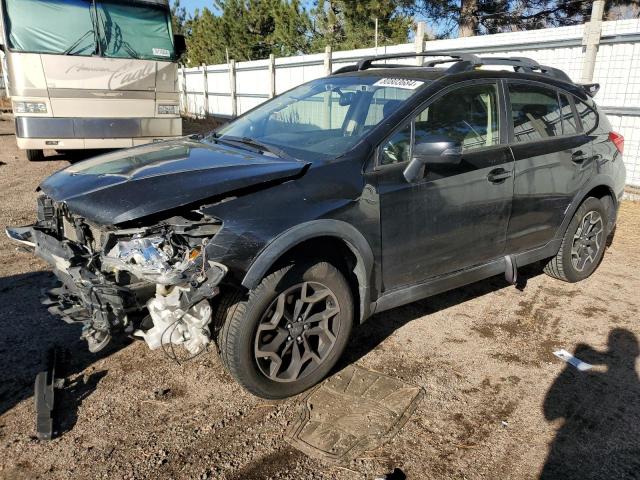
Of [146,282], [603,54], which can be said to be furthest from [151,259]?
[603,54]

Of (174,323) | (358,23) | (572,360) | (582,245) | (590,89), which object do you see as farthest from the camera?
(358,23)

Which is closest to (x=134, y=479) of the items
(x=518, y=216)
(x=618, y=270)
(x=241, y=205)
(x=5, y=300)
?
(x=241, y=205)

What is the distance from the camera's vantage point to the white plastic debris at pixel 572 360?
352 cm

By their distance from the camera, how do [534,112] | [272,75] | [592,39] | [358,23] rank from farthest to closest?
[358,23]
[272,75]
[592,39]
[534,112]

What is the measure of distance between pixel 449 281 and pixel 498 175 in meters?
0.85

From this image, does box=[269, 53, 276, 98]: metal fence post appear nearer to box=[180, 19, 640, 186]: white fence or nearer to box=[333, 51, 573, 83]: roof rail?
box=[180, 19, 640, 186]: white fence

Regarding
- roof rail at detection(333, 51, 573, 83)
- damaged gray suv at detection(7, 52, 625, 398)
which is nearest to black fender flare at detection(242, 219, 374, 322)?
damaged gray suv at detection(7, 52, 625, 398)

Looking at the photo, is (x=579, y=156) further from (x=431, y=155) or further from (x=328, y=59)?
(x=328, y=59)

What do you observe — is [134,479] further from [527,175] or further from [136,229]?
[527,175]

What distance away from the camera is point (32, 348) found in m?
3.49

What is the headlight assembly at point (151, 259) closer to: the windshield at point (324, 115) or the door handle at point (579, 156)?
the windshield at point (324, 115)

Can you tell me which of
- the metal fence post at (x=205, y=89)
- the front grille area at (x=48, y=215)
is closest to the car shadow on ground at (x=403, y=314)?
the front grille area at (x=48, y=215)

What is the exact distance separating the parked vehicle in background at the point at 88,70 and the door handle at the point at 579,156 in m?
7.34

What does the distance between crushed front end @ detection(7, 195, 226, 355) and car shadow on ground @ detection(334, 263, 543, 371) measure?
122 centimetres
